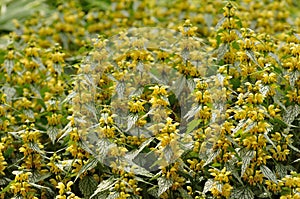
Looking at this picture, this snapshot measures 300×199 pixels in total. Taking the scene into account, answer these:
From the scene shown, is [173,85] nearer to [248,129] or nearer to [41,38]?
[248,129]

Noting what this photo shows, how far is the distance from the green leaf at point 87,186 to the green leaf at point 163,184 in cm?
31

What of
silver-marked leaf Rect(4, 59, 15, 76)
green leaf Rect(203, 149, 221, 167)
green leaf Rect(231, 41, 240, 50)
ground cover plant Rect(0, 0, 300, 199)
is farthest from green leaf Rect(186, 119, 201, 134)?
silver-marked leaf Rect(4, 59, 15, 76)

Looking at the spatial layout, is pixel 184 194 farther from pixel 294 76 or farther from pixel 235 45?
pixel 235 45

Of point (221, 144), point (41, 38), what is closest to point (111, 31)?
point (41, 38)

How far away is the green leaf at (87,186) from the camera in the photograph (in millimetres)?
2461

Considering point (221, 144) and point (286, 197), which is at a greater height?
point (221, 144)

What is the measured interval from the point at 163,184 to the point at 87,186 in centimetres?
37

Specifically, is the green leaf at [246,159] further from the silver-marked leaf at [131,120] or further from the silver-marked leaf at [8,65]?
the silver-marked leaf at [8,65]

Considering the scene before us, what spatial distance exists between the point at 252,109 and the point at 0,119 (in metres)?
1.26

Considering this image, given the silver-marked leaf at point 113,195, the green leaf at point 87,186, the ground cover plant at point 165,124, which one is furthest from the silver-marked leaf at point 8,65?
the silver-marked leaf at point 113,195

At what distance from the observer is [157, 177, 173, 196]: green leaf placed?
2271 millimetres

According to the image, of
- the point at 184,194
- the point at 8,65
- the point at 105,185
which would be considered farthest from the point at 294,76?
the point at 8,65

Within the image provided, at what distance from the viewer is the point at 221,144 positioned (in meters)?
2.38

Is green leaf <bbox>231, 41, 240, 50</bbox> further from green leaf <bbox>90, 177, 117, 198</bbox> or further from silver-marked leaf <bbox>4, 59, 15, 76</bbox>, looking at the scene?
silver-marked leaf <bbox>4, 59, 15, 76</bbox>
